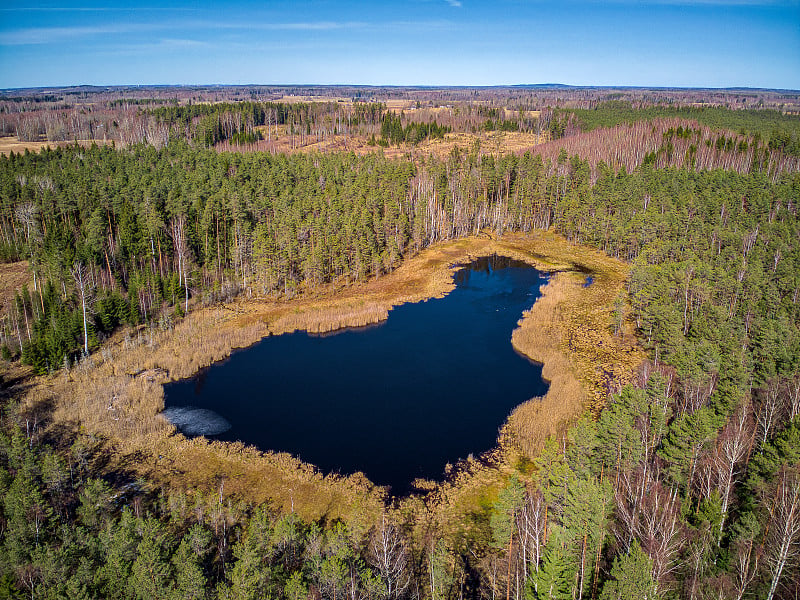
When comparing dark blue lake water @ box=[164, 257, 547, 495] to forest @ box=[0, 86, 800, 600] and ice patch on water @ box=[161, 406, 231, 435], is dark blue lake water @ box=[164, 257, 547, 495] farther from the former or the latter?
forest @ box=[0, 86, 800, 600]

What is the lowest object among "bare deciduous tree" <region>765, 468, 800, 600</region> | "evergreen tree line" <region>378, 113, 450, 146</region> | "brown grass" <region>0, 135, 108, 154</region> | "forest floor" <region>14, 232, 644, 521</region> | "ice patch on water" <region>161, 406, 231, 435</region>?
"ice patch on water" <region>161, 406, 231, 435</region>

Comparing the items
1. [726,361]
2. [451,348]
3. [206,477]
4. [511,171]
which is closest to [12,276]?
[206,477]

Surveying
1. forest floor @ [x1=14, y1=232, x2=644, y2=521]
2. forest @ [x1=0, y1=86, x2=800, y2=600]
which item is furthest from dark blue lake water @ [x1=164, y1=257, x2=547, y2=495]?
forest @ [x1=0, y1=86, x2=800, y2=600]

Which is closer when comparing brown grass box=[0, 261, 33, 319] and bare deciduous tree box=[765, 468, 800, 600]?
bare deciduous tree box=[765, 468, 800, 600]

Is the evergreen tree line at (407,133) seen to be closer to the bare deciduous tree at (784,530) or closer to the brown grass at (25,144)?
the brown grass at (25,144)

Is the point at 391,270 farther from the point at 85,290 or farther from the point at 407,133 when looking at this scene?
the point at 407,133

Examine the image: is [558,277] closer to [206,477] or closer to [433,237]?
[433,237]

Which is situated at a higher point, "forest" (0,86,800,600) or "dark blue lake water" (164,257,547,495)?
"forest" (0,86,800,600)
